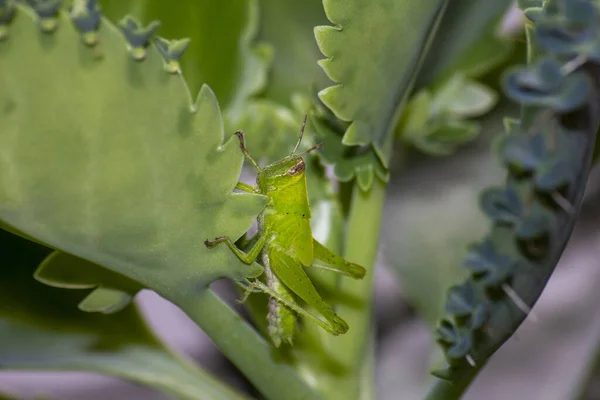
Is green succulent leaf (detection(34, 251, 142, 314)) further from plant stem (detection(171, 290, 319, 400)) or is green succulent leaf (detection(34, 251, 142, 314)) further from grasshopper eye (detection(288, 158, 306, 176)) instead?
grasshopper eye (detection(288, 158, 306, 176))

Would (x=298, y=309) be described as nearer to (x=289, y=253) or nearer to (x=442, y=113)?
(x=289, y=253)

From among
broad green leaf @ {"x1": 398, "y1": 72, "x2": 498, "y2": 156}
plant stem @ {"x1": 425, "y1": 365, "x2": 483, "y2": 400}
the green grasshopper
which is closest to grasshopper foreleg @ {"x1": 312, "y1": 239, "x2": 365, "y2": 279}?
the green grasshopper

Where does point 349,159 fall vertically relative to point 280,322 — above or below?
above

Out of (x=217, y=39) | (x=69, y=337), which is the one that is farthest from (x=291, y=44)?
(x=69, y=337)

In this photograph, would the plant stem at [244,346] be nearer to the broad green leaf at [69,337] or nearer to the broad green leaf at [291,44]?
the broad green leaf at [69,337]

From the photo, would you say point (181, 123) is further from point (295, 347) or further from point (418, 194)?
point (418, 194)

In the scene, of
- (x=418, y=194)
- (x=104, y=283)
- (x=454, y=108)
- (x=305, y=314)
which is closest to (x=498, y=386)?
(x=418, y=194)

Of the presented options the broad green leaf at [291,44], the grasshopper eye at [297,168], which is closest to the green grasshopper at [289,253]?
the grasshopper eye at [297,168]
